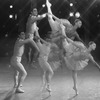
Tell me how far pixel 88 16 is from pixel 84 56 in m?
7.41

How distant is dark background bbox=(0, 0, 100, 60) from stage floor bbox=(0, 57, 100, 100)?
10.2ft

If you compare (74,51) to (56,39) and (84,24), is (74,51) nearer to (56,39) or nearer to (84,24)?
(56,39)

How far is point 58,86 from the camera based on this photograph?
30.1ft

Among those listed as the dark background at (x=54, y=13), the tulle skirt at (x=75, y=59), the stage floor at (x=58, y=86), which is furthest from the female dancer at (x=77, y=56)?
the dark background at (x=54, y=13)

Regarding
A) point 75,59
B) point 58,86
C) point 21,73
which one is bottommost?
point 58,86

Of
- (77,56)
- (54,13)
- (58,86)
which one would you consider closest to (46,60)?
(77,56)

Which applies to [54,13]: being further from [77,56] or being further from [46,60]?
[77,56]

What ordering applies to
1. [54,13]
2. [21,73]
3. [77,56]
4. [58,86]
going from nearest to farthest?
[77,56], [21,73], [58,86], [54,13]

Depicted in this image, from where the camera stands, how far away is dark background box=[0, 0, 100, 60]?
47.9ft

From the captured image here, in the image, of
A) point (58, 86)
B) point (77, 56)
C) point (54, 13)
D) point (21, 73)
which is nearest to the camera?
point (77, 56)

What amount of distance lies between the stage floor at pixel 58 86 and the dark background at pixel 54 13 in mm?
3119

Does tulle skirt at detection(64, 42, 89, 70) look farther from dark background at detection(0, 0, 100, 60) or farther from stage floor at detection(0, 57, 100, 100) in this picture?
dark background at detection(0, 0, 100, 60)

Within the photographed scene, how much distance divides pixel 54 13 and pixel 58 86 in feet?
21.7

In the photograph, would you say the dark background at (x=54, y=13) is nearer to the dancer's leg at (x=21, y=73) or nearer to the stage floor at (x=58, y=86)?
the stage floor at (x=58, y=86)
